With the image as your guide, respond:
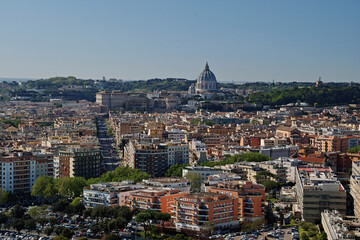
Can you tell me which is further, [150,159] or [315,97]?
[315,97]

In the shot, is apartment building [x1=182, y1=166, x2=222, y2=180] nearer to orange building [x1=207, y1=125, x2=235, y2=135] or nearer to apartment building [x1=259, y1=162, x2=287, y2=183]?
apartment building [x1=259, y1=162, x2=287, y2=183]

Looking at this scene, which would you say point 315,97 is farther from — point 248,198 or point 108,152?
point 248,198

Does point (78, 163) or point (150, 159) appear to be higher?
point (150, 159)

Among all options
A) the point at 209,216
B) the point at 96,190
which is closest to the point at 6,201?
the point at 96,190

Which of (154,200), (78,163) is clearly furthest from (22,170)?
(154,200)

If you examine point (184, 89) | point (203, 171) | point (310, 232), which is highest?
point (184, 89)

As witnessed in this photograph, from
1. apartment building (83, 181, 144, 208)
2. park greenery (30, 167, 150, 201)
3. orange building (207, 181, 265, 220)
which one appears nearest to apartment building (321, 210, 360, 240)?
orange building (207, 181, 265, 220)

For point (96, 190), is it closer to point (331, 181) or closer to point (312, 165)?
point (331, 181)
